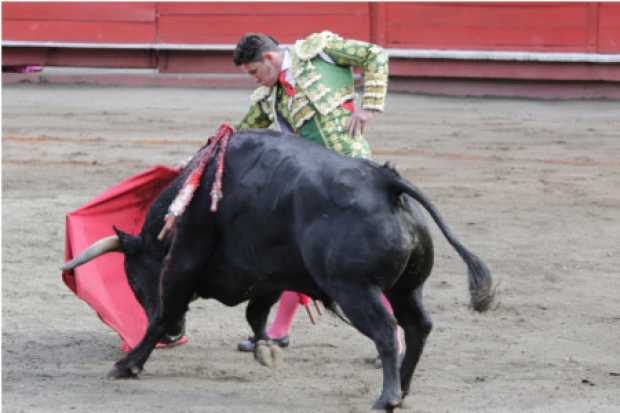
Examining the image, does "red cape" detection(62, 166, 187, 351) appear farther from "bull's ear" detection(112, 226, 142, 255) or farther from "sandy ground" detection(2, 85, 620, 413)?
"bull's ear" detection(112, 226, 142, 255)

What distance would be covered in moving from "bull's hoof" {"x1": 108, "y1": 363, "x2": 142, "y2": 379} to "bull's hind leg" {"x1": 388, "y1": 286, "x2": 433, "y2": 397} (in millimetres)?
784

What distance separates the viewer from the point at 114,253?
4.48m

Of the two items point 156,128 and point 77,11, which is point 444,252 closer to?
point 156,128

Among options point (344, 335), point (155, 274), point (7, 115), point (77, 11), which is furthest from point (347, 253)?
point (77, 11)

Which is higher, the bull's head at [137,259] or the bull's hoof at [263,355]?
the bull's head at [137,259]

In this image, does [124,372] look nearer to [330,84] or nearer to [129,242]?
[129,242]

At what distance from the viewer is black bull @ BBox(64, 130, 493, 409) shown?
3.53 meters

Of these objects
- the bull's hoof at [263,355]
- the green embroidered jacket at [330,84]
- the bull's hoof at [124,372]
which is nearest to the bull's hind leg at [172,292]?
the bull's hoof at [124,372]

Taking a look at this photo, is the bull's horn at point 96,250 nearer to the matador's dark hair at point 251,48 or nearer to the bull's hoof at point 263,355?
the bull's hoof at point 263,355

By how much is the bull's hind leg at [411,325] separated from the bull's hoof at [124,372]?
784 millimetres

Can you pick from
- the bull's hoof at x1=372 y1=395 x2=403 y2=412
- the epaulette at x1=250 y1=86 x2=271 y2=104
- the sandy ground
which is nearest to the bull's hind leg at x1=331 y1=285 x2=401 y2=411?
the bull's hoof at x1=372 y1=395 x2=403 y2=412

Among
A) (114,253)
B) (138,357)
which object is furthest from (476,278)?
(114,253)

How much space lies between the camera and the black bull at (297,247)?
3533 millimetres

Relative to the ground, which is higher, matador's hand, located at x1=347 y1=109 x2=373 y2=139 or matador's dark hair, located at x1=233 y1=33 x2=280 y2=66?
matador's dark hair, located at x1=233 y1=33 x2=280 y2=66
